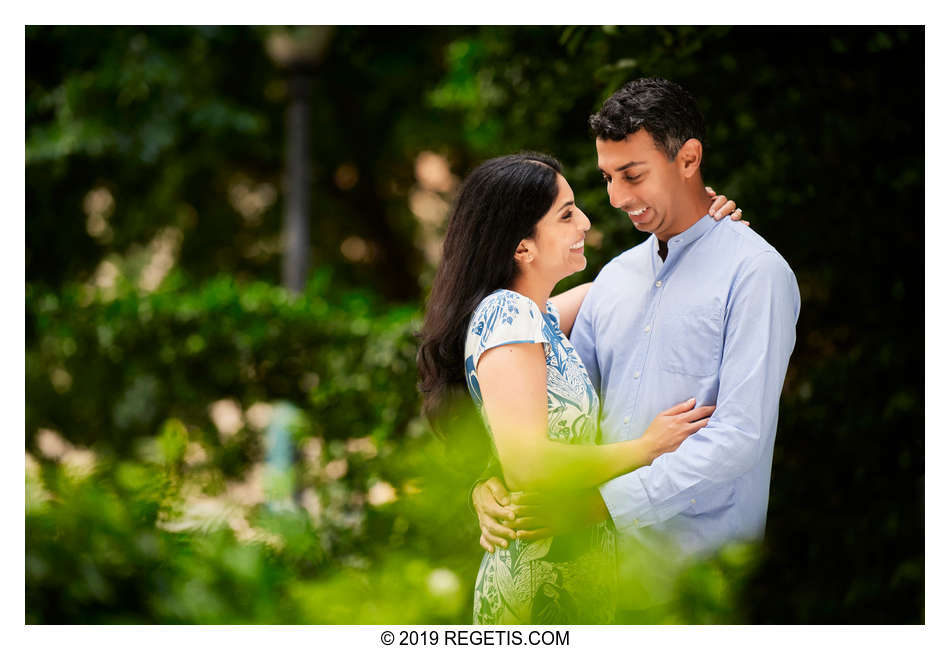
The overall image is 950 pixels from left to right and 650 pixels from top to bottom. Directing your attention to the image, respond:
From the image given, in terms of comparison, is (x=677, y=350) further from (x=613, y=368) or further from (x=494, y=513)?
(x=494, y=513)

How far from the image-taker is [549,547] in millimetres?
2361

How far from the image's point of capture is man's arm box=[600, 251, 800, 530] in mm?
2244

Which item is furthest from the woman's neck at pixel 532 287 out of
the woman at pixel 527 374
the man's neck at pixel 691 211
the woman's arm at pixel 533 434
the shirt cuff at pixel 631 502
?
the shirt cuff at pixel 631 502

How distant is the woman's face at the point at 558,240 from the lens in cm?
237

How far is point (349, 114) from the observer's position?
10.2 meters

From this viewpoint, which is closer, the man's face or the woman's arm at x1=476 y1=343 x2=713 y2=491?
the woman's arm at x1=476 y1=343 x2=713 y2=491

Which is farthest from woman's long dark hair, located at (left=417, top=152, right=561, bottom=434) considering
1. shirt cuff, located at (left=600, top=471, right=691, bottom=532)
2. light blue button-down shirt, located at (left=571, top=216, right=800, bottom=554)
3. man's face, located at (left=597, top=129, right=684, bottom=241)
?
shirt cuff, located at (left=600, top=471, right=691, bottom=532)

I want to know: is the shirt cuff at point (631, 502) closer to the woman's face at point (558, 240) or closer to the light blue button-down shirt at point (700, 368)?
the light blue button-down shirt at point (700, 368)

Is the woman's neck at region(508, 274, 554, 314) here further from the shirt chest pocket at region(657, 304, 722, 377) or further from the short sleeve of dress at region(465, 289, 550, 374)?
the shirt chest pocket at region(657, 304, 722, 377)

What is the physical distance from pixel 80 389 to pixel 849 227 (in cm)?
577

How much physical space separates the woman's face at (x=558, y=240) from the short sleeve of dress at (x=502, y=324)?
4.7 inches

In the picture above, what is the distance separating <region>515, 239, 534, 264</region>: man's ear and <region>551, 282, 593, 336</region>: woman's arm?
0.40 meters
